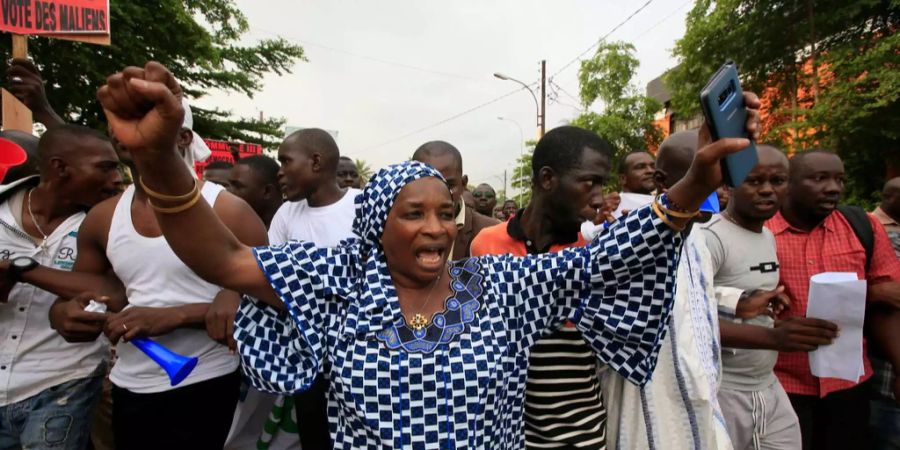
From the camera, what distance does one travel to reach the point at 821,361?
7.63 ft

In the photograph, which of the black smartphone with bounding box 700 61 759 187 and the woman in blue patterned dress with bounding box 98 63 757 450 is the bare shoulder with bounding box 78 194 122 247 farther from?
the black smartphone with bounding box 700 61 759 187

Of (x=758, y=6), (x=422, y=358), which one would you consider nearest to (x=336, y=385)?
(x=422, y=358)

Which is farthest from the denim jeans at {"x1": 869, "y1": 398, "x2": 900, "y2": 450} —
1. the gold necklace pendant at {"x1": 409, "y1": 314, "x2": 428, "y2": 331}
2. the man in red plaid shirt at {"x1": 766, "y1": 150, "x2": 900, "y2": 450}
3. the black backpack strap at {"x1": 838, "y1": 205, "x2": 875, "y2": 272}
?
the gold necklace pendant at {"x1": 409, "y1": 314, "x2": 428, "y2": 331}

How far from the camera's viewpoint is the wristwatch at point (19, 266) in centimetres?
207

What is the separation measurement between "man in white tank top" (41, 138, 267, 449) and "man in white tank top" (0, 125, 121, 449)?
0.27 m

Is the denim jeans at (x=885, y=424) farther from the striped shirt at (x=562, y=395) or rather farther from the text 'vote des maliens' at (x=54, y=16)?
the text 'vote des maliens' at (x=54, y=16)

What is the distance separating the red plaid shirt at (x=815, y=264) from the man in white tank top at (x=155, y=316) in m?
2.66

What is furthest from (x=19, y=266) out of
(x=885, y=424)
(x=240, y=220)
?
(x=885, y=424)

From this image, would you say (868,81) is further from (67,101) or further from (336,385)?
(67,101)

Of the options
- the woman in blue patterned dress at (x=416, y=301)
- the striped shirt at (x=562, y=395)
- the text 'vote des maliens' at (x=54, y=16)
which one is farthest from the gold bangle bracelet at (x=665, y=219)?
the text 'vote des maliens' at (x=54, y=16)

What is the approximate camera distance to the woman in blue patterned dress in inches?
55.5

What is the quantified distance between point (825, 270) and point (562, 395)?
5.88ft

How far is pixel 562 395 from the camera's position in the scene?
1.86m

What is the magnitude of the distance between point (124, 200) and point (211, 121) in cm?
1710
